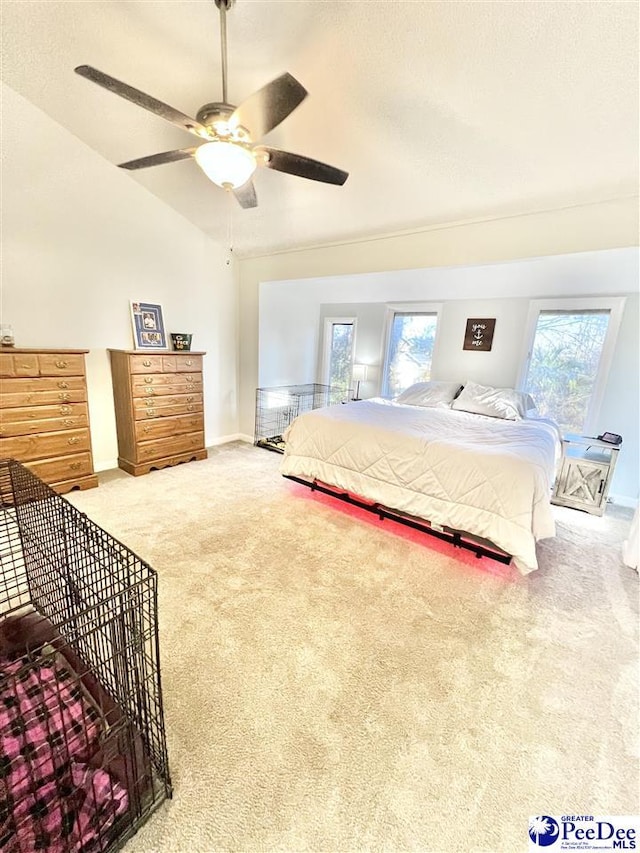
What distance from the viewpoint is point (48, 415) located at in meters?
2.96

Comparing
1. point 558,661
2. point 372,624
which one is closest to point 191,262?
point 372,624

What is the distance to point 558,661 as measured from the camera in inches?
67.2

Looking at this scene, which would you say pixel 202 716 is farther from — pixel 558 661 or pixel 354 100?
pixel 354 100

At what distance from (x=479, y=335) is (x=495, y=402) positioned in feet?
3.65

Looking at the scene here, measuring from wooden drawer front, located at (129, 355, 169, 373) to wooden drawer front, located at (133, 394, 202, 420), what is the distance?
27cm

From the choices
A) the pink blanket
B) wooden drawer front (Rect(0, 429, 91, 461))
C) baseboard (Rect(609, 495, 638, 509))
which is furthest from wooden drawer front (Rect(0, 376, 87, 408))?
baseboard (Rect(609, 495, 638, 509))

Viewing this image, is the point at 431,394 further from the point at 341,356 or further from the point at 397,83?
the point at 397,83

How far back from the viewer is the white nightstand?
3207mm

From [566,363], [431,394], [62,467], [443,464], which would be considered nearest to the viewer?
[443,464]

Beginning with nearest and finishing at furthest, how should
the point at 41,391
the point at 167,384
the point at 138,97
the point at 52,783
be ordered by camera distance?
the point at 52,783 → the point at 138,97 → the point at 41,391 → the point at 167,384

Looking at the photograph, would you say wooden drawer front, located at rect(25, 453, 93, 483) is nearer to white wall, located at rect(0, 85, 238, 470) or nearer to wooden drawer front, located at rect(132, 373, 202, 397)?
white wall, located at rect(0, 85, 238, 470)

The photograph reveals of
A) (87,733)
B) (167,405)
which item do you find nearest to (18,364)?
(167,405)

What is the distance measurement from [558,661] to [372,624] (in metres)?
0.87

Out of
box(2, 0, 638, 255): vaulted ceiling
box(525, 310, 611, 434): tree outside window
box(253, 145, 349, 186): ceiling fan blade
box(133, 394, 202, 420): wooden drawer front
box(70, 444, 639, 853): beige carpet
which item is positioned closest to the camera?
box(70, 444, 639, 853): beige carpet
